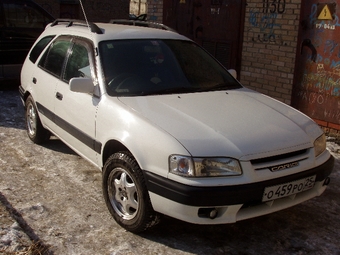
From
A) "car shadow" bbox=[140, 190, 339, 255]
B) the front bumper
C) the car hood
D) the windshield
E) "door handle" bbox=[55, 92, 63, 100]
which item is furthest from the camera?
"door handle" bbox=[55, 92, 63, 100]

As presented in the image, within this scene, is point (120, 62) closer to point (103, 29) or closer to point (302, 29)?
point (103, 29)

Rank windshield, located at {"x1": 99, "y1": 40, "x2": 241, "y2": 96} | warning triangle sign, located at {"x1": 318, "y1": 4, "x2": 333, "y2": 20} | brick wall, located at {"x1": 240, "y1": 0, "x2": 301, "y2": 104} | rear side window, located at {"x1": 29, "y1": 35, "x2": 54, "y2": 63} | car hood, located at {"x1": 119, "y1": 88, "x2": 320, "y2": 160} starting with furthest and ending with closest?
brick wall, located at {"x1": 240, "y1": 0, "x2": 301, "y2": 104}
warning triangle sign, located at {"x1": 318, "y1": 4, "x2": 333, "y2": 20}
rear side window, located at {"x1": 29, "y1": 35, "x2": 54, "y2": 63}
windshield, located at {"x1": 99, "y1": 40, "x2": 241, "y2": 96}
car hood, located at {"x1": 119, "y1": 88, "x2": 320, "y2": 160}

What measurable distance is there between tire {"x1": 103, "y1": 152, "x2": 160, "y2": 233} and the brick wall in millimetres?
4372

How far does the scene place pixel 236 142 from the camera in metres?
3.47

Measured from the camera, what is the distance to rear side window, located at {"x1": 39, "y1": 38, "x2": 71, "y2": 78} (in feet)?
17.0

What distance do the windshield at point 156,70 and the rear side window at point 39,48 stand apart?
61.9 inches

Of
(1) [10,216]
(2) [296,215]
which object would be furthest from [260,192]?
(1) [10,216]

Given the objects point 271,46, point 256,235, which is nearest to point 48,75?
point 256,235

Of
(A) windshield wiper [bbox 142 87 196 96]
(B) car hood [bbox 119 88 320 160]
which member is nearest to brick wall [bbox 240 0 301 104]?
(B) car hood [bbox 119 88 320 160]

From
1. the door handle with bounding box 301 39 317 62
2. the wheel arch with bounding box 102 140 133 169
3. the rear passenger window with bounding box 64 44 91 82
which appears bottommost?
the wheel arch with bounding box 102 140 133 169

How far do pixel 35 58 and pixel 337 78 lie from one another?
170 inches

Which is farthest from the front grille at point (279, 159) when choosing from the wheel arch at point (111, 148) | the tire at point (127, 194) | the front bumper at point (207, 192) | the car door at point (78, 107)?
the car door at point (78, 107)

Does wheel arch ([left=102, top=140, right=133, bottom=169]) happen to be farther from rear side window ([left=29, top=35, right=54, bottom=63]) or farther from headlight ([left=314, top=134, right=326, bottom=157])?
rear side window ([left=29, top=35, right=54, bottom=63])

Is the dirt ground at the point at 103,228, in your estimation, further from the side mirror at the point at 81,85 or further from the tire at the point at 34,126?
the side mirror at the point at 81,85
